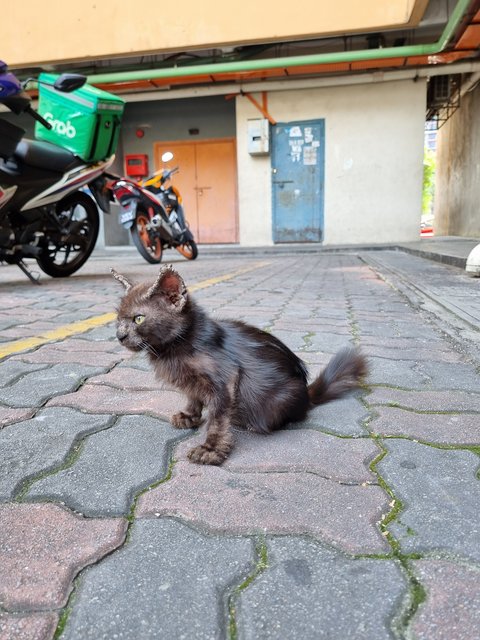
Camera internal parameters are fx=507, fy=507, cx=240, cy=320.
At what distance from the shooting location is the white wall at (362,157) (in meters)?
12.9

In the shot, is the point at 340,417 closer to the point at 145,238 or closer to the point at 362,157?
the point at 145,238

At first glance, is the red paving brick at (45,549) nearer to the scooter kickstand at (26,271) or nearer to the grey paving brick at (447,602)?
the grey paving brick at (447,602)

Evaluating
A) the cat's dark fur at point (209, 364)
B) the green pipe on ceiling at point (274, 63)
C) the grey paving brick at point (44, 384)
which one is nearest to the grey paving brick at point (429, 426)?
the cat's dark fur at point (209, 364)

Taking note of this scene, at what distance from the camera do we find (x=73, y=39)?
11500 millimetres

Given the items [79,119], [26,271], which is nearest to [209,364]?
[26,271]

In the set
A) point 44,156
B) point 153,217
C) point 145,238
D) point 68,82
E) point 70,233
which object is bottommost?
point 145,238

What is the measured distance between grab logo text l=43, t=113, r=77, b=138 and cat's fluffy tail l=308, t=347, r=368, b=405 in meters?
4.83

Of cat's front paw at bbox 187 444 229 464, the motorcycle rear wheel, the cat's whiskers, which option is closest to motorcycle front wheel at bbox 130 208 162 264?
the motorcycle rear wheel

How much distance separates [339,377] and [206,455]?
2.61 feet

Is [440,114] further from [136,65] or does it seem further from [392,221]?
[136,65]

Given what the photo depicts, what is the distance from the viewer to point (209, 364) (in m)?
1.64

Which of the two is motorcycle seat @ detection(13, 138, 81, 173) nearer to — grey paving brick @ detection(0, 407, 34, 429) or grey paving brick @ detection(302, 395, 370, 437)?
grey paving brick @ detection(0, 407, 34, 429)

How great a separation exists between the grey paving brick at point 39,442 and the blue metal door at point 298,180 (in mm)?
12600

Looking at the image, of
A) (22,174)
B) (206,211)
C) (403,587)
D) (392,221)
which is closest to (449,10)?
(392,221)
